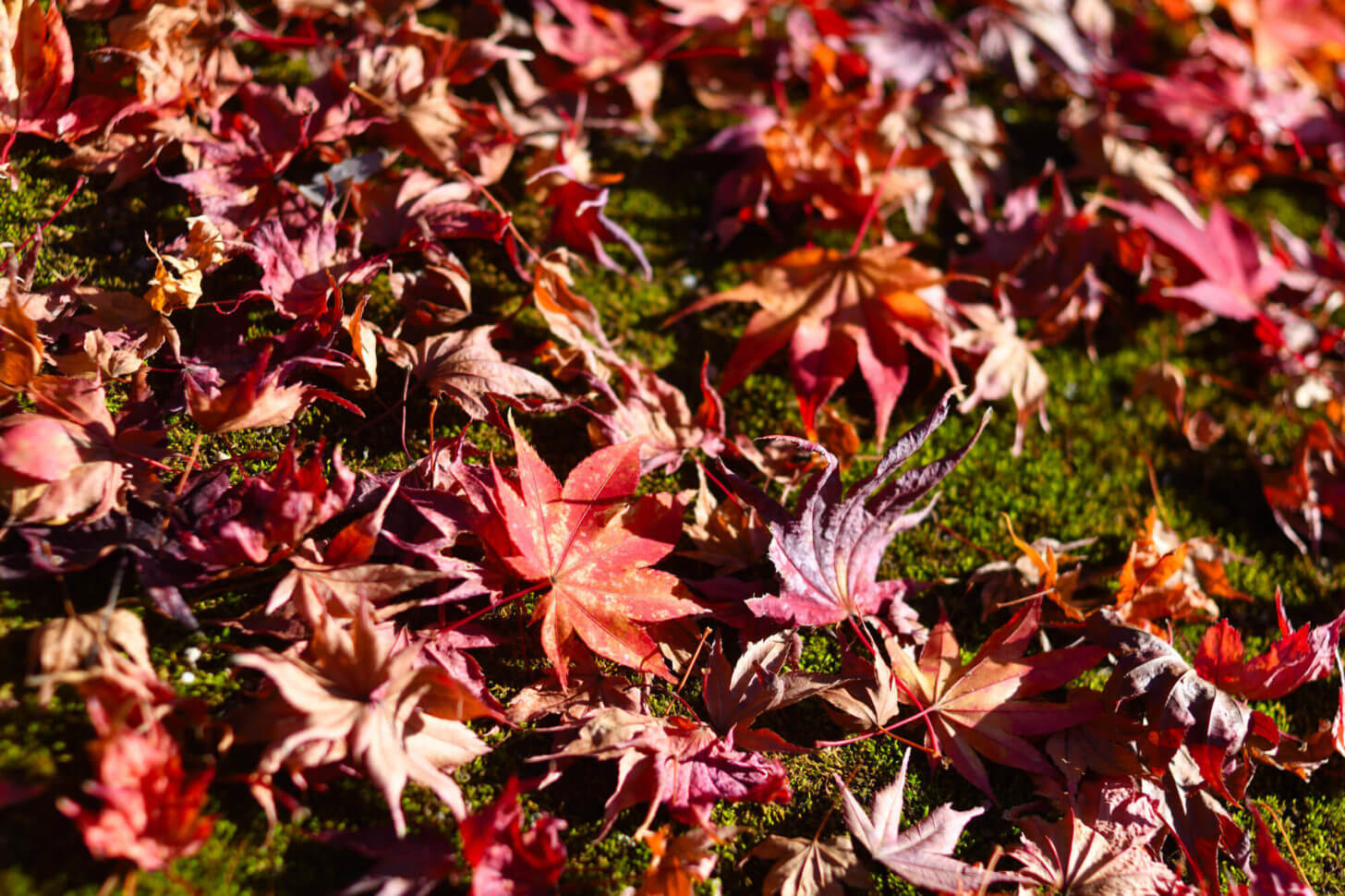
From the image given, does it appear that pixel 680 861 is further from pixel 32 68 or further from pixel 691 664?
pixel 32 68

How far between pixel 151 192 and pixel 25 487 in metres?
0.55

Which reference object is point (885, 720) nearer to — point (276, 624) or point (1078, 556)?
point (1078, 556)

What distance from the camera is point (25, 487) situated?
0.87 meters

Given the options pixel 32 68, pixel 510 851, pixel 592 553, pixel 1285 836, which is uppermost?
pixel 32 68

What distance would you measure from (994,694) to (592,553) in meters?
0.52

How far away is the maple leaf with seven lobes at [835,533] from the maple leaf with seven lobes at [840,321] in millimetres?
187

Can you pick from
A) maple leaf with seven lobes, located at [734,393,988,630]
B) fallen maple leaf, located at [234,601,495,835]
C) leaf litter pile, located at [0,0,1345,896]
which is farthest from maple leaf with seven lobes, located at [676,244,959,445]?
fallen maple leaf, located at [234,601,495,835]

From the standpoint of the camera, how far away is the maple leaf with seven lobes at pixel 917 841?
0.96 meters

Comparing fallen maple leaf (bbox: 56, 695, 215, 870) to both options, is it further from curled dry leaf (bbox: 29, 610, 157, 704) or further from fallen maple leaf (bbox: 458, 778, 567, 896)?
fallen maple leaf (bbox: 458, 778, 567, 896)

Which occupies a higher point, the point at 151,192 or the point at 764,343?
the point at 151,192

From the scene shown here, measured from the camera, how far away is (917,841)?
1.00m

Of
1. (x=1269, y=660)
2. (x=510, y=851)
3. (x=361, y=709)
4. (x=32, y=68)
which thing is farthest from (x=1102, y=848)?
(x=32, y=68)

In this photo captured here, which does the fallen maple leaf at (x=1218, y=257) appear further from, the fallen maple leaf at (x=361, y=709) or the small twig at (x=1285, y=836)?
the fallen maple leaf at (x=361, y=709)

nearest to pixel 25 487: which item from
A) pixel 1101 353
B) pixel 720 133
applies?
pixel 720 133
